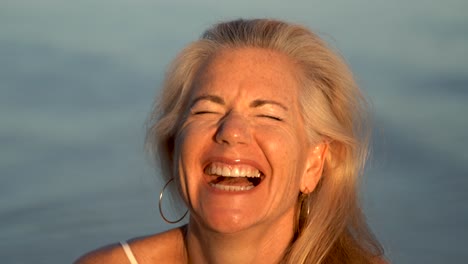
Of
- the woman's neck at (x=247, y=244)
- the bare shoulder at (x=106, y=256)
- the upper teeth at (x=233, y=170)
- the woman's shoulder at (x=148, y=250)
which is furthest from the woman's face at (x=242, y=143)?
the bare shoulder at (x=106, y=256)

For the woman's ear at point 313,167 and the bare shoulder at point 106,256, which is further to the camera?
the bare shoulder at point 106,256

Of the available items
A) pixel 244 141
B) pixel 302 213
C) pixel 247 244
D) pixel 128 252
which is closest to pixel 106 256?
pixel 128 252

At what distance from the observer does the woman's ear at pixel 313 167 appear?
5.89m

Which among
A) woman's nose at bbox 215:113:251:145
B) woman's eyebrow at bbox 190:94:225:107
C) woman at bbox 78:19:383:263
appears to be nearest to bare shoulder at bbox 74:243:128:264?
woman at bbox 78:19:383:263

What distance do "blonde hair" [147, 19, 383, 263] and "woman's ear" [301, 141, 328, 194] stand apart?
53mm

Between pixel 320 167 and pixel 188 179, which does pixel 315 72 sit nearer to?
pixel 320 167

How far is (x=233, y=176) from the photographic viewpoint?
18.2 feet

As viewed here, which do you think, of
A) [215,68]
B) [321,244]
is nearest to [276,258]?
[321,244]

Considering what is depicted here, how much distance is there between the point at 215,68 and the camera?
18.9ft

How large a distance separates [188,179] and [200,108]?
374 mm

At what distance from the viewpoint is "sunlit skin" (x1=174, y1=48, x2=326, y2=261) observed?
5.54 metres

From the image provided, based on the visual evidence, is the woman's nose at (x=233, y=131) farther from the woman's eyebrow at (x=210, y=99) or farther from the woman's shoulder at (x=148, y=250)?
the woman's shoulder at (x=148, y=250)

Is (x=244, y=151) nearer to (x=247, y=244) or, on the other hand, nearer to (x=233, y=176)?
(x=233, y=176)

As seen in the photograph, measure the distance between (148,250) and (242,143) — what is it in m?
1.33
